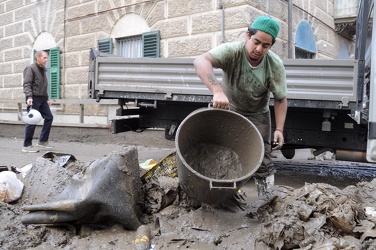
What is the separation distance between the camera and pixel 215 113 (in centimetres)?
270

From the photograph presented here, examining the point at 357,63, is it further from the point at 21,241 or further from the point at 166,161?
the point at 21,241

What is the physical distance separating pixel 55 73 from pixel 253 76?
873 cm

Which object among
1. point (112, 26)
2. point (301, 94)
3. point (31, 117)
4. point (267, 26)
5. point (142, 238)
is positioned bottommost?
point (142, 238)

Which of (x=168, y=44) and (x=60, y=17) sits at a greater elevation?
(x=60, y=17)

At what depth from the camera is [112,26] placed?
9.12m

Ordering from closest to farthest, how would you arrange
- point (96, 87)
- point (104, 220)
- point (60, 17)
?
point (104, 220) < point (96, 87) < point (60, 17)

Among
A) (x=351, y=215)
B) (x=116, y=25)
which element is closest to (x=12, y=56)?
(x=116, y=25)

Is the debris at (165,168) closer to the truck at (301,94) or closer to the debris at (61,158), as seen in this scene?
the debris at (61,158)

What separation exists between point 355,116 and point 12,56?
36.9 feet

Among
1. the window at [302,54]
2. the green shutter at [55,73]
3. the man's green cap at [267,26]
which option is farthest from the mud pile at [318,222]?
the green shutter at [55,73]

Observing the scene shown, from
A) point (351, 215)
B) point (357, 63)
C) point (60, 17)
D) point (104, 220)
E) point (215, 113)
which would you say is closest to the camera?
point (351, 215)

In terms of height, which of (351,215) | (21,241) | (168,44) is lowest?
(21,241)

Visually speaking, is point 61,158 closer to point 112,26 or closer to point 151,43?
point 151,43

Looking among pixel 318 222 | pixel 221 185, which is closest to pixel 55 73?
pixel 221 185
